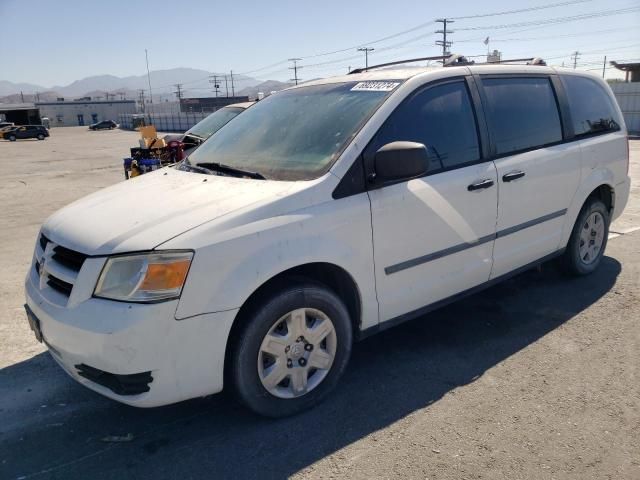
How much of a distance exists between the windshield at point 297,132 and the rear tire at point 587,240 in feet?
7.87

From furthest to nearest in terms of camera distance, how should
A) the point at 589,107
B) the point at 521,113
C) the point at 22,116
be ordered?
the point at 22,116, the point at 589,107, the point at 521,113

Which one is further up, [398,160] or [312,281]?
[398,160]

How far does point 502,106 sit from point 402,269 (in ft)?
5.03

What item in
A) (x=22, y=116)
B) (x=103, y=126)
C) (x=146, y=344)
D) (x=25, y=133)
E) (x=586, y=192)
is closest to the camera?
(x=146, y=344)

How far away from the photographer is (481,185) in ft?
11.4

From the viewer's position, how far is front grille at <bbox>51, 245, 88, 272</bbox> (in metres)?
2.58

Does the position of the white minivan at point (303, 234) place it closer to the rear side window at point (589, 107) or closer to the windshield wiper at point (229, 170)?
the windshield wiper at point (229, 170)

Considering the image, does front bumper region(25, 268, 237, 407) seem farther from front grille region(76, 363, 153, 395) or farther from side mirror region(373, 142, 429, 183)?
side mirror region(373, 142, 429, 183)

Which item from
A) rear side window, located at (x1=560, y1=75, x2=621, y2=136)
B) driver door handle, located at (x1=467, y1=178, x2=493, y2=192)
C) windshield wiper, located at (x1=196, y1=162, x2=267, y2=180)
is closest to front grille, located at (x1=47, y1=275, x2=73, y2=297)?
windshield wiper, located at (x1=196, y1=162, x2=267, y2=180)

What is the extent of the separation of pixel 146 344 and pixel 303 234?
0.93 m

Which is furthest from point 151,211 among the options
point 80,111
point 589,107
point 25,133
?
point 80,111

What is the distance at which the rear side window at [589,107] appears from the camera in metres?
4.36

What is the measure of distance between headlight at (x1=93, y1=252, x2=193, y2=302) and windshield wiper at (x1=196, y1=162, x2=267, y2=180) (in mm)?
824

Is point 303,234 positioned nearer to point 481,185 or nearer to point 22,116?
point 481,185
